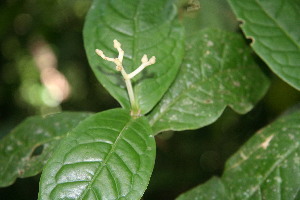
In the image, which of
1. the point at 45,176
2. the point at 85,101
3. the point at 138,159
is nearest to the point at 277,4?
the point at 138,159

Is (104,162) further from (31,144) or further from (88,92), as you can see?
(88,92)

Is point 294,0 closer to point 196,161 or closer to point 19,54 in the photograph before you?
point 196,161

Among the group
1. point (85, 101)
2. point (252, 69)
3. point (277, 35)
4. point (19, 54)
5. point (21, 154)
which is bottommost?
point (85, 101)

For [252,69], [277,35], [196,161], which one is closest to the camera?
[277,35]

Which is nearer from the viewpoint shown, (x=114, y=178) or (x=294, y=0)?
(x=114, y=178)

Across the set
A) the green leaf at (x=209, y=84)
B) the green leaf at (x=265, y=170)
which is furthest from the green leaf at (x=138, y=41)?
the green leaf at (x=265, y=170)

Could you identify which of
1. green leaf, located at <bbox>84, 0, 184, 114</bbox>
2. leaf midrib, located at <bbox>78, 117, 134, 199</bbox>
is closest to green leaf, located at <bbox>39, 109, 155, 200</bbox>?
leaf midrib, located at <bbox>78, 117, 134, 199</bbox>

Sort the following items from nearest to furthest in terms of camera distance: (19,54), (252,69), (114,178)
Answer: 1. (114,178)
2. (252,69)
3. (19,54)

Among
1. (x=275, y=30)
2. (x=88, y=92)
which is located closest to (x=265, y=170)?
(x=275, y=30)
